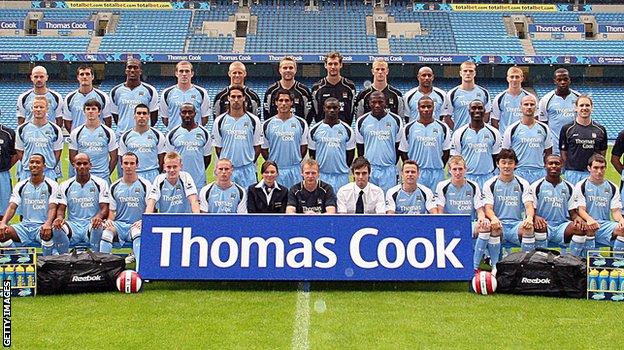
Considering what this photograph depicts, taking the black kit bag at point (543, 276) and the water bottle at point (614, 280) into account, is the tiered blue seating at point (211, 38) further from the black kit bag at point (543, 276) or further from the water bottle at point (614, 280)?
the water bottle at point (614, 280)

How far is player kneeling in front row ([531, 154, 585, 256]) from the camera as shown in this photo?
8.41 meters

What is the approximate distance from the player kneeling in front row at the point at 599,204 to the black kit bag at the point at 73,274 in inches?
182

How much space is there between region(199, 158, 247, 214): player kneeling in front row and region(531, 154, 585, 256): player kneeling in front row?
2966 mm

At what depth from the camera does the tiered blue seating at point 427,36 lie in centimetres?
3544

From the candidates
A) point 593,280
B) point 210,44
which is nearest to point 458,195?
point 593,280

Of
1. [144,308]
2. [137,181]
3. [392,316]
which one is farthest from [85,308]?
[392,316]

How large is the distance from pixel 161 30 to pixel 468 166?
94.9 feet

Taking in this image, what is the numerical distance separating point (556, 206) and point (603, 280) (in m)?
1.39

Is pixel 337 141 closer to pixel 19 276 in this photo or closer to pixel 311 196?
pixel 311 196

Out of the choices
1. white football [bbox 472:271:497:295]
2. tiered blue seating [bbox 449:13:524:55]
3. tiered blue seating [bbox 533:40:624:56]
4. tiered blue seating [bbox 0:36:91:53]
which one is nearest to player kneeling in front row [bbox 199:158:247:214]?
white football [bbox 472:271:497:295]

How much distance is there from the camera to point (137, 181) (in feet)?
28.5

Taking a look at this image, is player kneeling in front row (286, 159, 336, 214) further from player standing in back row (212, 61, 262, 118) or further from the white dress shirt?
player standing in back row (212, 61, 262, 118)

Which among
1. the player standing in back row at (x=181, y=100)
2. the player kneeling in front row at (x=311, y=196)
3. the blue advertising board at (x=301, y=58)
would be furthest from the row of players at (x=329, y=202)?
the blue advertising board at (x=301, y=58)

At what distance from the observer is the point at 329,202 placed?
820cm
